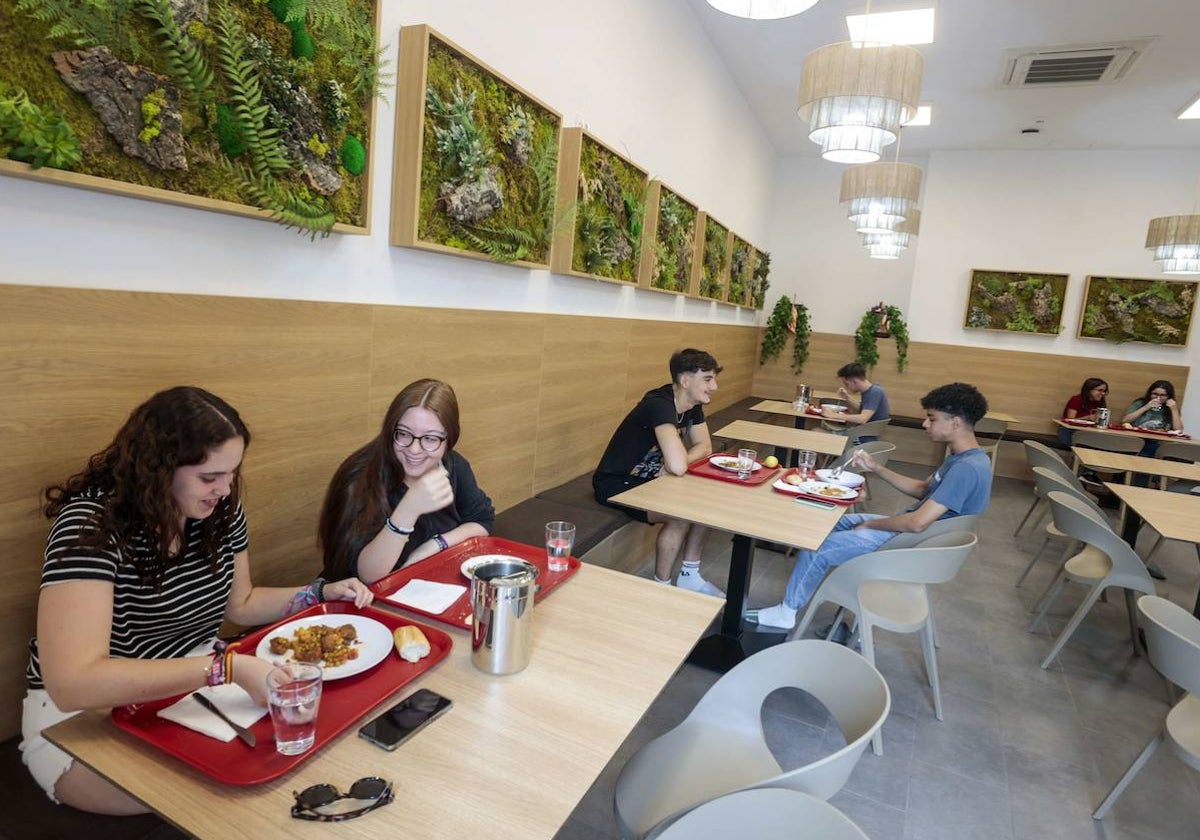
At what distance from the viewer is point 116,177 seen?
1509 millimetres

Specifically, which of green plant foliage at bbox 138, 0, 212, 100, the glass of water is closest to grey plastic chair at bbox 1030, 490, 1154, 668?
the glass of water

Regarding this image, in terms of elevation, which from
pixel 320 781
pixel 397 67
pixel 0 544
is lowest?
pixel 320 781

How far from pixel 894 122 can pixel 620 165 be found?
173 centimetres

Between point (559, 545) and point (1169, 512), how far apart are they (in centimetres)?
356

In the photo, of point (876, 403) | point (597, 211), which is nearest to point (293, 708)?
point (597, 211)

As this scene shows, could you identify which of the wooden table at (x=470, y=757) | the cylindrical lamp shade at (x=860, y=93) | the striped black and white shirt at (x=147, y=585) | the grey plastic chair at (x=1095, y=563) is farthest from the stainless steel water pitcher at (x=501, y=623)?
the grey plastic chair at (x=1095, y=563)

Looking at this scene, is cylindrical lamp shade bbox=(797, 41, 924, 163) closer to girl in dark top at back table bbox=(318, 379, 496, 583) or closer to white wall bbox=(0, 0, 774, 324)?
white wall bbox=(0, 0, 774, 324)

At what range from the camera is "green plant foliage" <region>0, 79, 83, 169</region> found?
50.1 inches

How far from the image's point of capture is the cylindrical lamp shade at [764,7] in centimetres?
217

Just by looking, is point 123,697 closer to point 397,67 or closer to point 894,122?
point 397,67

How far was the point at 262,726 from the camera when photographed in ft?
3.68

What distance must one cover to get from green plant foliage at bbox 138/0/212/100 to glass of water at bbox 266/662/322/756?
143 cm

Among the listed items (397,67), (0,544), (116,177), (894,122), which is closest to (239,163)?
(116,177)

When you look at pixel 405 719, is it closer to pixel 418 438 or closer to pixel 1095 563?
pixel 418 438
